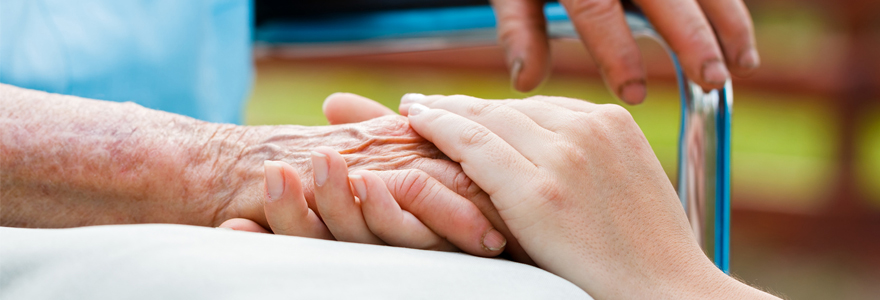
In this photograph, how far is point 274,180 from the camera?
447 mm

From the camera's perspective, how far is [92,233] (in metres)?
0.34

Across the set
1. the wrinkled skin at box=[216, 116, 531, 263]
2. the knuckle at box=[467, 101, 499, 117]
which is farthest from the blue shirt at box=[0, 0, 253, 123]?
the knuckle at box=[467, 101, 499, 117]

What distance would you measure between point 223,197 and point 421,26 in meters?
0.50

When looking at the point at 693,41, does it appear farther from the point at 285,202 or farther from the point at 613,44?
the point at 285,202

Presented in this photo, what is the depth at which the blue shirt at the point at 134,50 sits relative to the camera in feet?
2.37

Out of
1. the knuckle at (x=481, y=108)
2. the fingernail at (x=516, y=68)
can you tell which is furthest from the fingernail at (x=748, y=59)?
the knuckle at (x=481, y=108)

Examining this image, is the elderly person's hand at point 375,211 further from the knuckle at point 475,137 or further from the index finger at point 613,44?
the index finger at point 613,44

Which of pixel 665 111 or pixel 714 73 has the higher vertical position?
pixel 714 73

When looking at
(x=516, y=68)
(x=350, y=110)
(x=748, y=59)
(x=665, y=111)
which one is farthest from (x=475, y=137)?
(x=665, y=111)

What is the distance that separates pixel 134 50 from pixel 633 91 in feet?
2.19

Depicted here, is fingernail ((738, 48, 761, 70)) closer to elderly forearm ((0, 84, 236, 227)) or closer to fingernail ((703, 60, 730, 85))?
fingernail ((703, 60, 730, 85))

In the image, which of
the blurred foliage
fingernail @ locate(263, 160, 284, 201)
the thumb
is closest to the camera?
fingernail @ locate(263, 160, 284, 201)

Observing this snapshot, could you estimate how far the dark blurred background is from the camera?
8.80 feet

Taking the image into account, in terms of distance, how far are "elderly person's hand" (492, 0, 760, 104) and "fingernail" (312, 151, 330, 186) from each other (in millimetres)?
444
